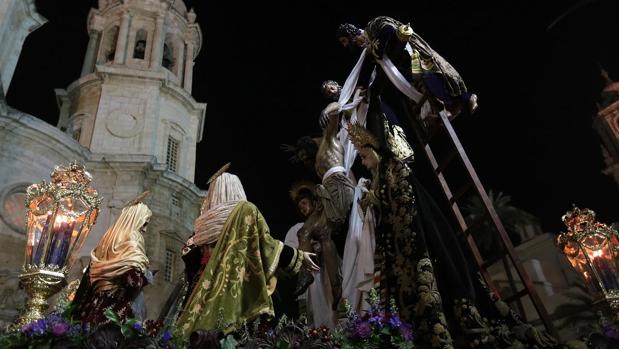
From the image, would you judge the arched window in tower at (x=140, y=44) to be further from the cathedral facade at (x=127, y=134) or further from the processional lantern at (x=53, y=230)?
the processional lantern at (x=53, y=230)

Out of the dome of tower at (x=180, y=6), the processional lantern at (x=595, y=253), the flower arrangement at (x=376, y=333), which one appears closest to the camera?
the flower arrangement at (x=376, y=333)

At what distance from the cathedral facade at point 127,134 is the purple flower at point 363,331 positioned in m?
19.1

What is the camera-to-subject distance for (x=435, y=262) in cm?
518

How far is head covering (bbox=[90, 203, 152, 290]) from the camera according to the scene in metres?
7.04

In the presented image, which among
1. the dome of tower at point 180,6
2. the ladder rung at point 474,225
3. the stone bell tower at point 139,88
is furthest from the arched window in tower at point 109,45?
Answer: the ladder rung at point 474,225

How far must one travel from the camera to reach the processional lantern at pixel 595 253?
10.5 metres

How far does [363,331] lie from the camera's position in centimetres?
418

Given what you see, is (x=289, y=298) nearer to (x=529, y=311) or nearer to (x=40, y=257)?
(x=40, y=257)

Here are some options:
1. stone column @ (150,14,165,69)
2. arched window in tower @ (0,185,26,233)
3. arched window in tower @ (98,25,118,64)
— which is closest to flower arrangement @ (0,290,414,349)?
arched window in tower @ (0,185,26,233)

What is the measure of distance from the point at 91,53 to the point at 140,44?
12.8 feet

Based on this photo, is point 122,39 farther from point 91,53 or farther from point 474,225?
A: point 474,225

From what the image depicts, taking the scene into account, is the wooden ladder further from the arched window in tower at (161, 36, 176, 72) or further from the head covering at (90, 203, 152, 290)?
the arched window in tower at (161, 36, 176, 72)

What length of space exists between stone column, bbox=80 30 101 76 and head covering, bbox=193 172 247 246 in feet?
115

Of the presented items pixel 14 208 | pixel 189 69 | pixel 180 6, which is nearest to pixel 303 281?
pixel 14 208
